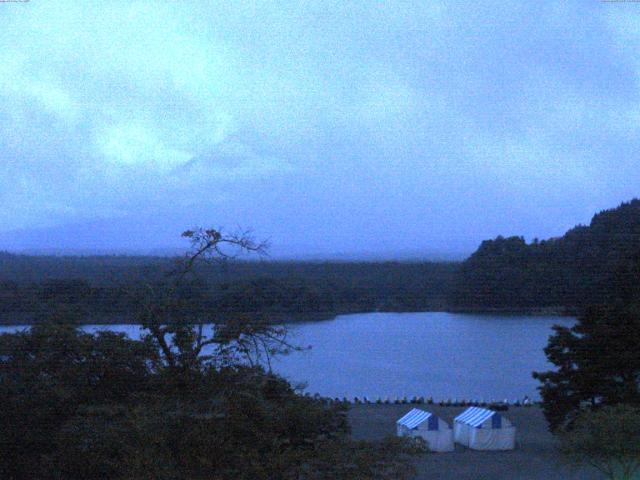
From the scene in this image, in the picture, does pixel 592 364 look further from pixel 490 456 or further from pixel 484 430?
pixel 490 456

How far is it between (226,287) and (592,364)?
138 inches

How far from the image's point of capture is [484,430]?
6.61m

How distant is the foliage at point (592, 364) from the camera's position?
→ 6.50 metres

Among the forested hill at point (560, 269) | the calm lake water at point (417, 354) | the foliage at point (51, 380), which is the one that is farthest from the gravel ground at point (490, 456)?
the foliage at point (51, 380)

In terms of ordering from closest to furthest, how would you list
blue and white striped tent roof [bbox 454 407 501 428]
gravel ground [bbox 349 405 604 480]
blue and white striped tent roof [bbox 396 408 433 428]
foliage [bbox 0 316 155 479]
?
foliage [bbox 0 316 155 479], gravel ground [bbox 349 405 604 480], blue and white striped tent roof [bbox 396 408 433 428], blue and white striped tent roof [bbox 454 407 501 428]

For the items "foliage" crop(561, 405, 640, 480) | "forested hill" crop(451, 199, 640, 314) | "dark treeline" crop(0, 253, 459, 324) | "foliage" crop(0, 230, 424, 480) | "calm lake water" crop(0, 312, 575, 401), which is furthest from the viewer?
"forested hill" crop(451, 199, 640, 314)

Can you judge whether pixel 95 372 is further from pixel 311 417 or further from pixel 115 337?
pixel 311 417

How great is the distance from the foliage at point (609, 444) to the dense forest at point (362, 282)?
1.74m

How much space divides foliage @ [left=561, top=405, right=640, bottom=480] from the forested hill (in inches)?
68.5

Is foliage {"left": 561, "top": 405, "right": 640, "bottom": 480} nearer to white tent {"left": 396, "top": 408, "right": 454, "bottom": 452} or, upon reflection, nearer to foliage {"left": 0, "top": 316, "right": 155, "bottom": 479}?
white tent {"left": 396, "top": 408, "right": 454, "bottom": 452}

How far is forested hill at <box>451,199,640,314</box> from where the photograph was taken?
20.7 feet

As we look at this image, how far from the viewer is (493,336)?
6.52 m

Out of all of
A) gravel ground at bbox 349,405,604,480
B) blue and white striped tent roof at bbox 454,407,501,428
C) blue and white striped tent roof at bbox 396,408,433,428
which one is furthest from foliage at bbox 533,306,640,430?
blue and white striped tent roof at bbox 396,408,433,428

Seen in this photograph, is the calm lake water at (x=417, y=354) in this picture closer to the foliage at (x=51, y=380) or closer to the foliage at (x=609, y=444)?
the foliage at (x=51, y=380)
